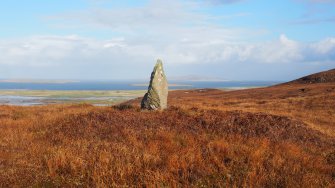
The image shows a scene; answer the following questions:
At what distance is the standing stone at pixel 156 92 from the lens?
23.4 metres

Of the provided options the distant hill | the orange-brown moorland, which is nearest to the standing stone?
the orange-brown moorland

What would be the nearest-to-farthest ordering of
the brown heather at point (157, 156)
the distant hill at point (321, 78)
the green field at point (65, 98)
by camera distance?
1. the brown heather at point (157, 156)
2. the distant hill at point (321, 78)
3. the green field at point (65, 98)

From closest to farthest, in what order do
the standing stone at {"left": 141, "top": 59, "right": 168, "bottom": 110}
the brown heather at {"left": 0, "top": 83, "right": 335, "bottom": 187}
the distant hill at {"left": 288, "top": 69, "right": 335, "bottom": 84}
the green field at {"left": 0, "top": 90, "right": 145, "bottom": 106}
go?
the brown heather at {"left": 0, "top": 83, "right": 335, "bottom": 187} → the standing stone at {"left": 141, "top": 59, "right": 168, "bottom": 110} → the distant hill at {"left": 288, "top": 69, "right": 335, "bottom": 84} → the green field at {"left": 0, "top": 90, "right": 145, "bottom": 106}

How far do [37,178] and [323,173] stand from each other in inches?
292

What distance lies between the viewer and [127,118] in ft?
59.7

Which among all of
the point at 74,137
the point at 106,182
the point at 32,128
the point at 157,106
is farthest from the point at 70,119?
the point at 106,182

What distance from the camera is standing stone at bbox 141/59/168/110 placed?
76.6ft

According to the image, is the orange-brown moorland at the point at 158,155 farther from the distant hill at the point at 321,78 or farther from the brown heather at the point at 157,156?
the distant hill at the point at 321,78

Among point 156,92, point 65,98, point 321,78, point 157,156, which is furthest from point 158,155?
point 65,98

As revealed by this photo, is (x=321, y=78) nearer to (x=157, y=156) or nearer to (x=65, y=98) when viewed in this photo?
(x=157, y=156)

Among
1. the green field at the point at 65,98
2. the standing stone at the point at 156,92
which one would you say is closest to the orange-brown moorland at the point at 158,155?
the standing stone at the point at 156,92

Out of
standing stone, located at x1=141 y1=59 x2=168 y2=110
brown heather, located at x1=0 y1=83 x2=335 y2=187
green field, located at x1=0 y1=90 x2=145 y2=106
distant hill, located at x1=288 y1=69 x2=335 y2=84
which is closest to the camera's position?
brown heather, located at x1=0 y1=83 x2=335 y2=187

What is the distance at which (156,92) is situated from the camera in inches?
925

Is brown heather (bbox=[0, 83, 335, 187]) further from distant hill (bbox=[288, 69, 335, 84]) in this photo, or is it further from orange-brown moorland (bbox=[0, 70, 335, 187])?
distant hill (bbox=[288, 69, 335, 84])
